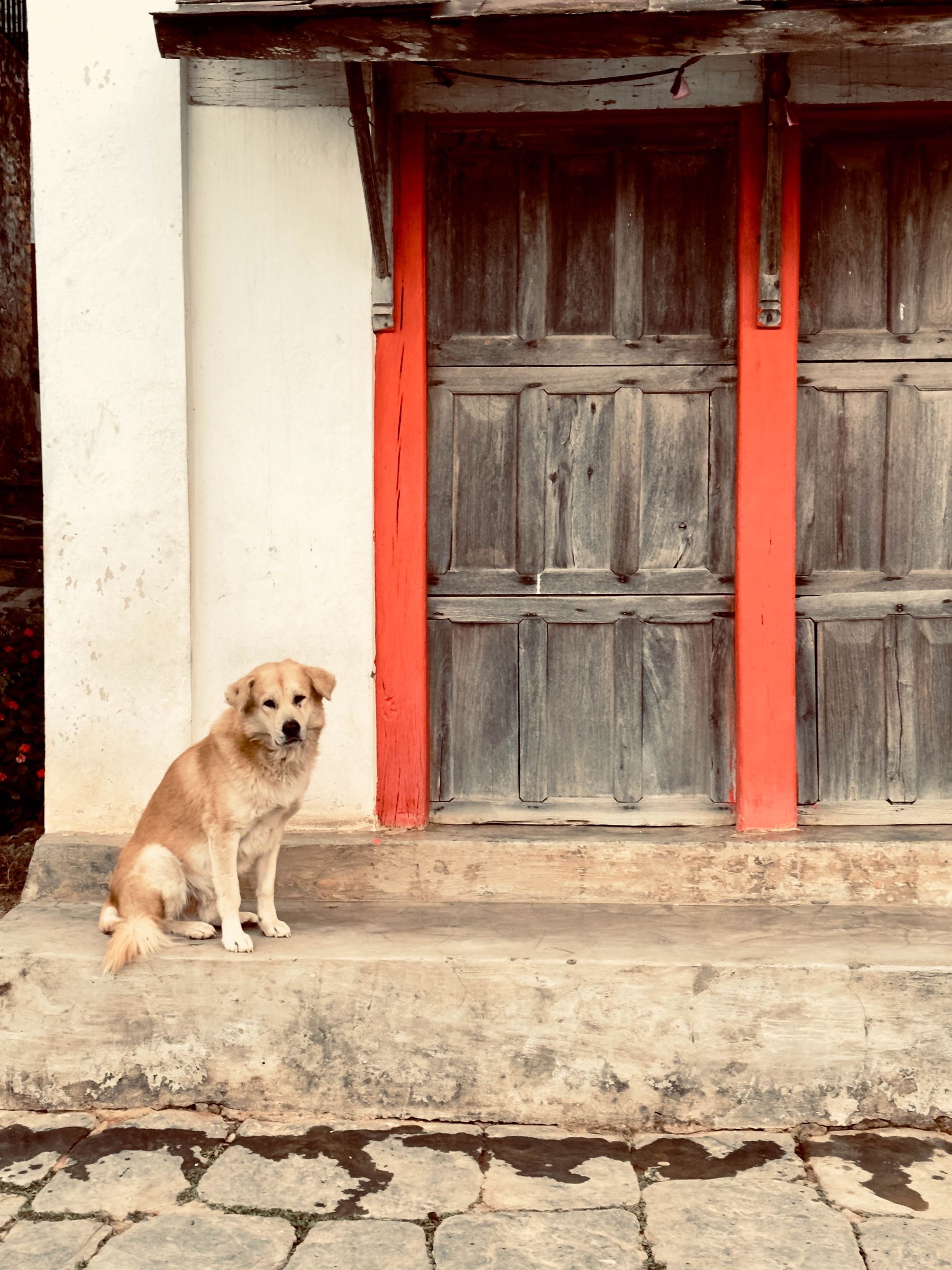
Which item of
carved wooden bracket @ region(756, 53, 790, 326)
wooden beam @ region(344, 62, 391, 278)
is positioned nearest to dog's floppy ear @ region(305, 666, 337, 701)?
wooden beam @ region(344, 62, 391, 278)

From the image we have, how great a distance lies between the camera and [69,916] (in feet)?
14.3

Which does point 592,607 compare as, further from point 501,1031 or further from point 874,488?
point 501,1031

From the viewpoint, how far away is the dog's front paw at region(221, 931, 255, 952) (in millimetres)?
3875

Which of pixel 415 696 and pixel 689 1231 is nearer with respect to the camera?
pixel 689 1231

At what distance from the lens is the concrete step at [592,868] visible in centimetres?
454

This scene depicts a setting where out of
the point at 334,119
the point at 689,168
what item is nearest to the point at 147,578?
the point at 334,119

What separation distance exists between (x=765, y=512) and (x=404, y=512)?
1482 millimetres

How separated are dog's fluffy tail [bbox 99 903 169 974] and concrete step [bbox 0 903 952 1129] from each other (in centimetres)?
5

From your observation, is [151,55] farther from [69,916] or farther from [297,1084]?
[297,1084]

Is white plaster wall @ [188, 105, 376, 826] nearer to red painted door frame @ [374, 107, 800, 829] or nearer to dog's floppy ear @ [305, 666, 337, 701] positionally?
red painted door frame @ [374, 107, 800, 829]

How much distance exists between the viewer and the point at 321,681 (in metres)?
3.92

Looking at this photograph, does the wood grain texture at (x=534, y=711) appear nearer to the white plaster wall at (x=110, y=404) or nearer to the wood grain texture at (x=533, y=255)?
the wood grain texture at (x=533, y=255)

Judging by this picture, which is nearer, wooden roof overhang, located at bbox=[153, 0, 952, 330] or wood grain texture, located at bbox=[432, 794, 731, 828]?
wooden roof overhang, located at bbox=[153, 0, 952, 330]

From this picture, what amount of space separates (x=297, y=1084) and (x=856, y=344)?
362cm
